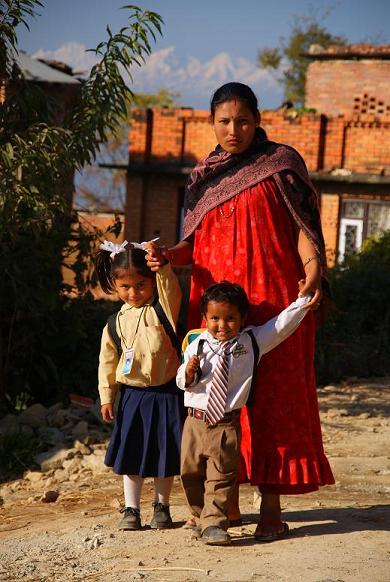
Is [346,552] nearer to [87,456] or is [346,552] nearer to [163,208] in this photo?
[87,456]

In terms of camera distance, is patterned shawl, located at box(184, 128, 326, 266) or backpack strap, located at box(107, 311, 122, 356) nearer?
patterned shawl, located at box(184, 128, 326, 266)

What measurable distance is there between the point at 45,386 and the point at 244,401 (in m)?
6.51

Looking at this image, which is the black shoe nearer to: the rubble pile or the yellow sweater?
the yellow sweater

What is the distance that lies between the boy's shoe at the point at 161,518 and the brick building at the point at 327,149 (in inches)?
616

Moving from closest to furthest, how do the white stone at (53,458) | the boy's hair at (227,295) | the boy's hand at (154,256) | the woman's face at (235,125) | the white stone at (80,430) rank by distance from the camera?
the boy's hair at (227,295) < the woman's face at (235,125) < the boy's hand at (154,256) < the white stone at (53,458) < the white stone at (80,430)

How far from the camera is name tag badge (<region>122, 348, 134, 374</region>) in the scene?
4.84m

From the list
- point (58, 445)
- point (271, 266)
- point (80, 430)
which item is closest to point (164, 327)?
point (271, 266)

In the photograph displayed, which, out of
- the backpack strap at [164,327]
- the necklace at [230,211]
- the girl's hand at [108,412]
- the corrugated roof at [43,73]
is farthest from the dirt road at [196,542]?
the corrugated roof at [43,73]

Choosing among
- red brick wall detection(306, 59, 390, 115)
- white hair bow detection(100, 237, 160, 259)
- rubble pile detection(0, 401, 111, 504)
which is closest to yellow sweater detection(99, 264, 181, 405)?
white hair bow detection(100, 237, 160, 259)

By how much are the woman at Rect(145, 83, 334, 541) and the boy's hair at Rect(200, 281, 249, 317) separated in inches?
6.0

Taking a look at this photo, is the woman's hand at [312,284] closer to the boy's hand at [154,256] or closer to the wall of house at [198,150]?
the boy's hand at [154,256]

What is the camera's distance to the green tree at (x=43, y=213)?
7.59 m

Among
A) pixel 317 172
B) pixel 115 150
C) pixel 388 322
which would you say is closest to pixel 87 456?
pixel 388 322

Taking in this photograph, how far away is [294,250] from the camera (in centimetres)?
471
